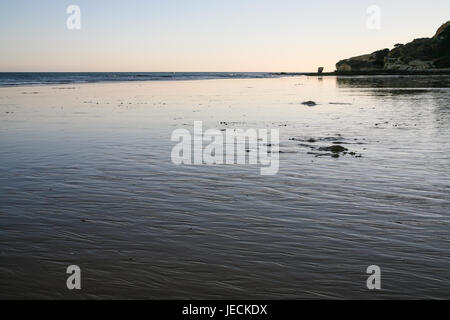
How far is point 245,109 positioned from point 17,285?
1099 inches

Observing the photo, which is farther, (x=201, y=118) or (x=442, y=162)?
(x=201, y=118)

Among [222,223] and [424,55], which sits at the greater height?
[424,55]

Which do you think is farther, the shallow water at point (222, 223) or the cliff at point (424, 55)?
the cliff at point (424, 55)

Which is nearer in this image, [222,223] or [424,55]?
[222,223]

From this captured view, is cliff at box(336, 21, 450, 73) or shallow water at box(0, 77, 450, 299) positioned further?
cliff at box(336, 21, 450, 73)

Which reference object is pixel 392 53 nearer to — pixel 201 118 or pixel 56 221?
pixel 201 118

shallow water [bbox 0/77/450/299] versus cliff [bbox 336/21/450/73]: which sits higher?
cliff [bbox 336/21/450/73]

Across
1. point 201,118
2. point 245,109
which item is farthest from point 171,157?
point 245,109

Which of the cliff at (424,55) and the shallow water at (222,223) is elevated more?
the cliff at (424,55)

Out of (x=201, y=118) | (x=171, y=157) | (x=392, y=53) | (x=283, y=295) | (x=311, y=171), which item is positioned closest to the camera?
(x=283, y=295)

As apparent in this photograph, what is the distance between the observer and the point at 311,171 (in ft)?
41.8
